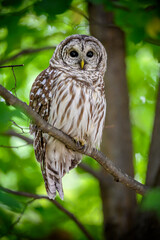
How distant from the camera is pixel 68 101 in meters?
3.21

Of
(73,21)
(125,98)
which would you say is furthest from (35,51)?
(125,98)

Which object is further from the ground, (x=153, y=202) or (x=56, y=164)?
(x=153, y=202)

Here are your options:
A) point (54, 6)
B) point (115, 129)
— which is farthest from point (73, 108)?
point (115, 129)

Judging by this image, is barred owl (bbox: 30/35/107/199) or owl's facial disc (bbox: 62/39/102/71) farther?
owl's facial disc (bbox: 62/39/102/71)

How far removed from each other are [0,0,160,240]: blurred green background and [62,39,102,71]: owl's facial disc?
323 millimetres

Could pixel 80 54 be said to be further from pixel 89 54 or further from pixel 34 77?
pixel 34 77

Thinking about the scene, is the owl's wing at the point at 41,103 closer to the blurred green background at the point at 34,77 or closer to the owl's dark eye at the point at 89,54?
the blurred green background at the point at 34,77

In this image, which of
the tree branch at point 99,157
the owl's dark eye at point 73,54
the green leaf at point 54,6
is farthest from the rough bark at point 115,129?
the green leaf at point 54,6

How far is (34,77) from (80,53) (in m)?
1.20

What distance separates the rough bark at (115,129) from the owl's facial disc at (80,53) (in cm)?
54

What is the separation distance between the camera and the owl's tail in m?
3.50

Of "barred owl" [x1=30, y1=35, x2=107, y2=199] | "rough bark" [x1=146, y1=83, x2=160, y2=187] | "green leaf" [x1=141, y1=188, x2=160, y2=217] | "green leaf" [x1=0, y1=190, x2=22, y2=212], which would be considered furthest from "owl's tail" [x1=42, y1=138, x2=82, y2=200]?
"green leaf" [x1=141, y1=188, x2=160, y2=217]

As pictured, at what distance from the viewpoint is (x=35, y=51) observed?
4.23 metres

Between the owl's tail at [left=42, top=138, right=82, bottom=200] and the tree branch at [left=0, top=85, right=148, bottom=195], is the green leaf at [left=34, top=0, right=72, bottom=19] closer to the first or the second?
the tree branch at [left=0, top=85, right=148, bottom=195]
